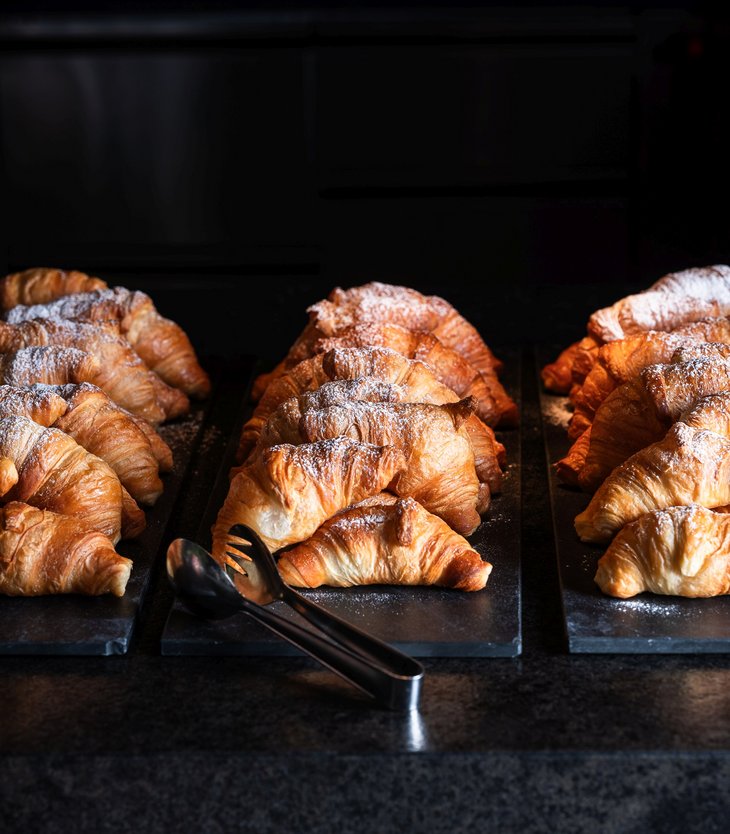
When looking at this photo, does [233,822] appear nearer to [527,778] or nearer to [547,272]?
[527,778]

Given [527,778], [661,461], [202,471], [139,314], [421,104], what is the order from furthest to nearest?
[421,104] → [139,314] → [202,471] → [661,461] → [527,778]

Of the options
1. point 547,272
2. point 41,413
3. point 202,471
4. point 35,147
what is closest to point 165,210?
point 35,147

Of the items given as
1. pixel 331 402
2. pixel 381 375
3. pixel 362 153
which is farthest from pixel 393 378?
pixel 362 153

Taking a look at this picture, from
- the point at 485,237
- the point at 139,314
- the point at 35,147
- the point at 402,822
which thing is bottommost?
the point at 402,822

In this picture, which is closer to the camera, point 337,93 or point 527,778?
point 527,778

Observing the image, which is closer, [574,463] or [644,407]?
[644,407]

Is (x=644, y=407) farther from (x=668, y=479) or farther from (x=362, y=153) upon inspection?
(x=362, y=153)
